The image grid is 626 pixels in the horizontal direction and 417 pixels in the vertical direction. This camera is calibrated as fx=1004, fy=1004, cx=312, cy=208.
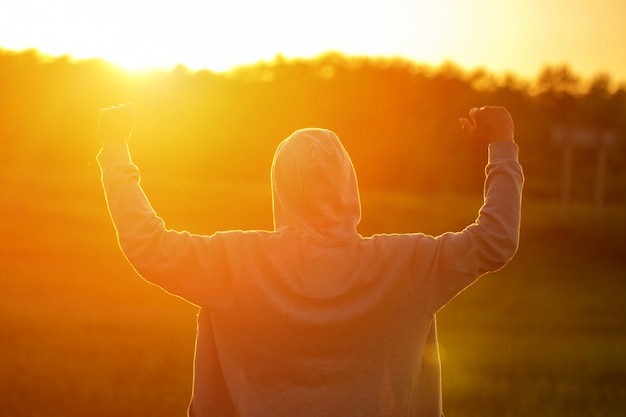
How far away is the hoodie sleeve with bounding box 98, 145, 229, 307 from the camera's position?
271 cm

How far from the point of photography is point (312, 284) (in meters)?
2.74

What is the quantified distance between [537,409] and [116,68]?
86.4ft

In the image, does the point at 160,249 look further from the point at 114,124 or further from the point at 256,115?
the point at 256,115

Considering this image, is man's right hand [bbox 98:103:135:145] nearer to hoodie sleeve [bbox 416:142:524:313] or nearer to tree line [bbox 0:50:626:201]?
hoodie sleeve [bbox 416:142:524:313]

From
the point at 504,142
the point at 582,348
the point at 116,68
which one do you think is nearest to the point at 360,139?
the point at 116,68

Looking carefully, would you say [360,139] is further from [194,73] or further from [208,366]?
[208,366]

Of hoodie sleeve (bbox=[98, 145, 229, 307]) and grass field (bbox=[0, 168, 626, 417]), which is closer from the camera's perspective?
hoodie sleeve (bbox=[98, 145, 229, 307])

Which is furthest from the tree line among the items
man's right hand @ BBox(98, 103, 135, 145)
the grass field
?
man's right hand @ BBox(98, 103, 135, 145)

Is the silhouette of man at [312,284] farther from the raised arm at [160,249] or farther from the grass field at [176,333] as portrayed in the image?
the grass field at [176,333]

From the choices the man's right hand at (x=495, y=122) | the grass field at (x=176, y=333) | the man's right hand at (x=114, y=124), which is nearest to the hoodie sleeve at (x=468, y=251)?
the man's right hand at (x=495, y=122)

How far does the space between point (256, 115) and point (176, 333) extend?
78.7 feet

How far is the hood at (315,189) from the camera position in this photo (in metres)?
2.79

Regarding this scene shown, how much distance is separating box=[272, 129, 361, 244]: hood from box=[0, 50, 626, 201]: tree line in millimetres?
26535

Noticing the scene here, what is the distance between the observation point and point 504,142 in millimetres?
2990
